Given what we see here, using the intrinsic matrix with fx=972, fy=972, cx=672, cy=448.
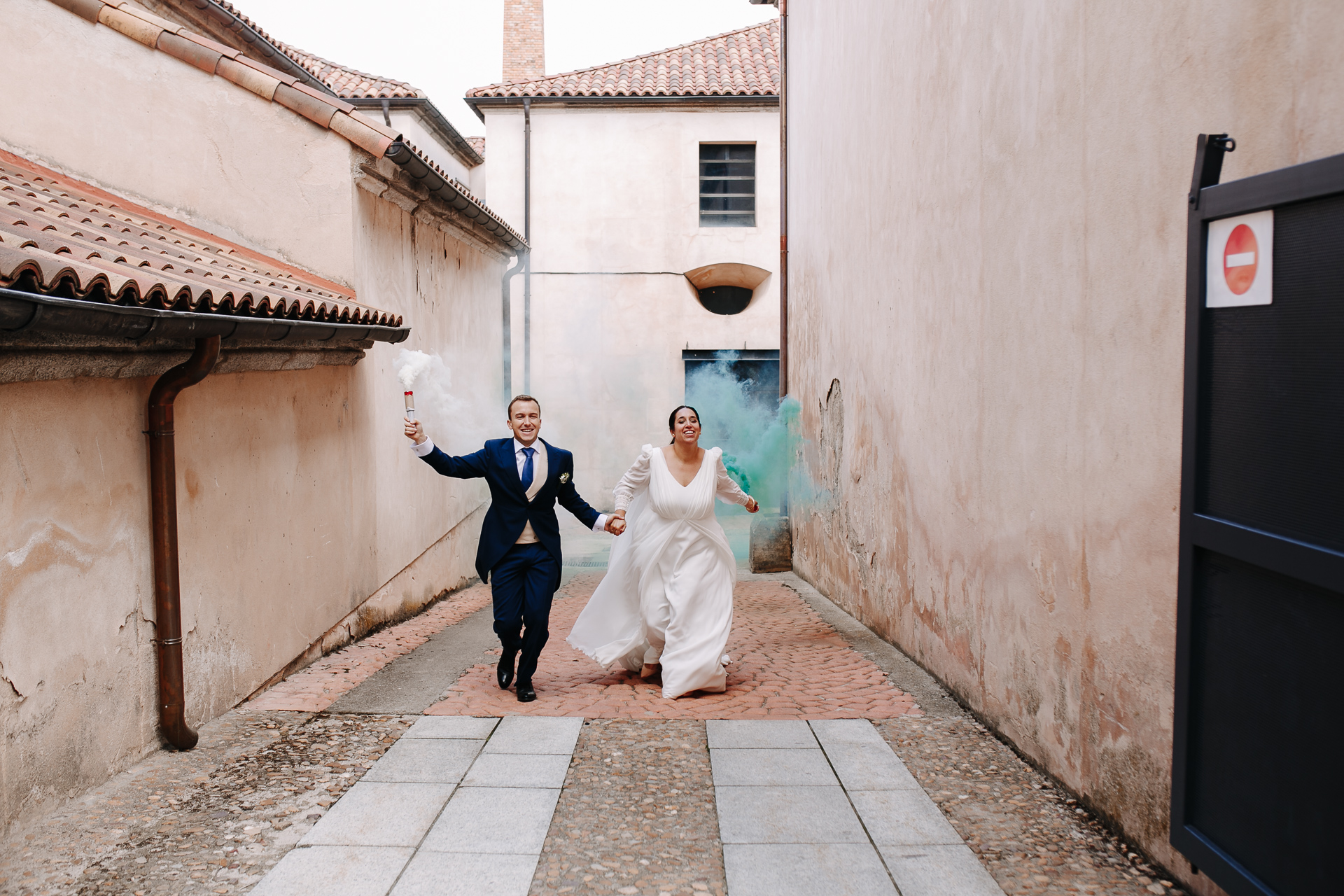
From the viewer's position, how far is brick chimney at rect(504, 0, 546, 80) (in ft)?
75.3

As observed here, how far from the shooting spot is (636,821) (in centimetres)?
399

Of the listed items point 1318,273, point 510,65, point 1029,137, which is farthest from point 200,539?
point 510,65

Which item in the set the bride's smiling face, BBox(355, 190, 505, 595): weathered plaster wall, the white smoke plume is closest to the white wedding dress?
the bride's smiling face

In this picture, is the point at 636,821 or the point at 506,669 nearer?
the point at 636,821

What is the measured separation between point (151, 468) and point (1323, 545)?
184 inches

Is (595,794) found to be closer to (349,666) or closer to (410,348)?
(349,666)

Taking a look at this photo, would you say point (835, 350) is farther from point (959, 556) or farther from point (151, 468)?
point (151, 468)

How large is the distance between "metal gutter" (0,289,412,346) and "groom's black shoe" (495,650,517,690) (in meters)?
2.32

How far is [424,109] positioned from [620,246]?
15.8 ft

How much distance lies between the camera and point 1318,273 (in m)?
2.35

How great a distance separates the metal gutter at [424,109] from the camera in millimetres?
19375

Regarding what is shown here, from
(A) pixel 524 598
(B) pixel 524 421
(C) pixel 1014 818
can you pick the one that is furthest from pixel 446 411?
(C) pixel 1014 818

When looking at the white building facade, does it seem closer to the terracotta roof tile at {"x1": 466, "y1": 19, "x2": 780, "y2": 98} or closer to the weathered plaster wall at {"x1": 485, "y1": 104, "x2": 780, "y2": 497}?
the weathered plaster wall at {"x1": 485, "y1": 104, "x2": 780, "y2": 497}

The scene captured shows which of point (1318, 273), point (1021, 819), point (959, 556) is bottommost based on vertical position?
point (1021, 819)
